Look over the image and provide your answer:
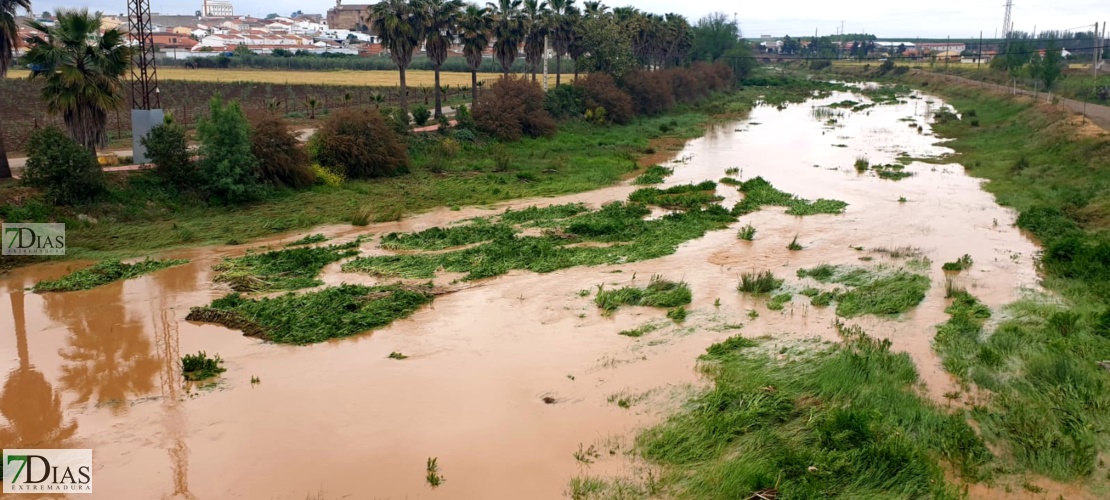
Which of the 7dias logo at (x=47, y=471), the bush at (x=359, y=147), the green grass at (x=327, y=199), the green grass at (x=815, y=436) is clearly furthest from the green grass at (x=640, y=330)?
the bush at (x=359, y=147)

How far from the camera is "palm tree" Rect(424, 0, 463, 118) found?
39188 millimetres

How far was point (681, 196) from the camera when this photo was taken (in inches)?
1070

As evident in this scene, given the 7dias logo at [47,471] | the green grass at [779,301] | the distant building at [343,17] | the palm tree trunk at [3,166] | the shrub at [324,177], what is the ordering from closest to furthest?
the 7dias logo at [47,471] → the green grass at [779,301] → the palm tree trunk at [3,166] → the shrub at [324,177] → the distant building at [343,17]

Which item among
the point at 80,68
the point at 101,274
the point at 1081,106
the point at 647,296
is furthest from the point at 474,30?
the point at 1081,106

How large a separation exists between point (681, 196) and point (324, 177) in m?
12.5

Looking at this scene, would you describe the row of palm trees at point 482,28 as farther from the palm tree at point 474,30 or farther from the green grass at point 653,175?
the green grass at point 653,175

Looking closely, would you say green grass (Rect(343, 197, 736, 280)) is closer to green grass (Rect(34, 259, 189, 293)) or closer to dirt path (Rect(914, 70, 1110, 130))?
green grass (Rect(34, 259, 189, 293))

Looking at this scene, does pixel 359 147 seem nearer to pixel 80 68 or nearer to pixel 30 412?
pixel 80 68

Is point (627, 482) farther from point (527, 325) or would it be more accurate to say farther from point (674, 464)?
point (527, 325)

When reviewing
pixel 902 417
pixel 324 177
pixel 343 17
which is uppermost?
pixel 343 17

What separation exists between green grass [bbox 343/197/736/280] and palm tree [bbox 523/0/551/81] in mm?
27126

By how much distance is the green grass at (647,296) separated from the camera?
52.1 feet

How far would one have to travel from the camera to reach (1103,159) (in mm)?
28219

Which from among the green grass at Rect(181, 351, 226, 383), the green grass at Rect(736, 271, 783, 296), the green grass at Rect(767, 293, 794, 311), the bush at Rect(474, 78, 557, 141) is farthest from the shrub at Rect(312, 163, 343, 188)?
the green grass at Rect(767, 293, 794, 311)
